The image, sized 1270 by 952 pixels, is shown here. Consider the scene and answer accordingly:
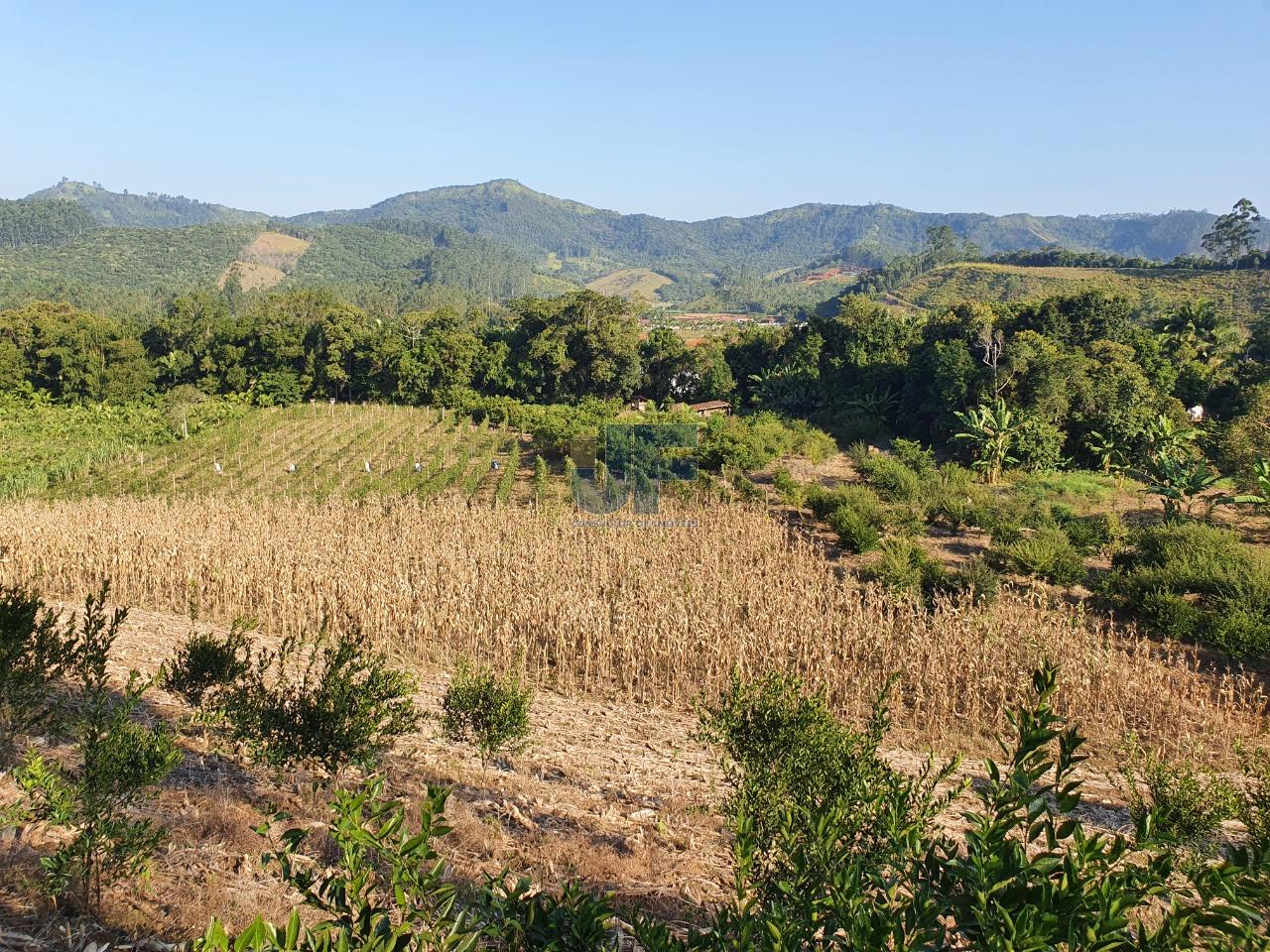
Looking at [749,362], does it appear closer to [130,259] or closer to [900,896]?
[900,896]

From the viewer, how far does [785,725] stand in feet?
14.7

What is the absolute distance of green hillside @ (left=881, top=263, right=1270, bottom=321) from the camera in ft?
147

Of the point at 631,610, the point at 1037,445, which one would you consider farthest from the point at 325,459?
the point at 1037,445

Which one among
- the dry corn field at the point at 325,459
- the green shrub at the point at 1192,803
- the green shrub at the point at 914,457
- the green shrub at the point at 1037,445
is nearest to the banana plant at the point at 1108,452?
the green shrub at the point at 1037,445

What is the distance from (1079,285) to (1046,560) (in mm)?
47376

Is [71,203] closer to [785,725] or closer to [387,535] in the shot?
[387,535]

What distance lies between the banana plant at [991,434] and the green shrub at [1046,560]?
785cm

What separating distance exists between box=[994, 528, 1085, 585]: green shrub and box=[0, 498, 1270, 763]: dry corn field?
52.4 inches

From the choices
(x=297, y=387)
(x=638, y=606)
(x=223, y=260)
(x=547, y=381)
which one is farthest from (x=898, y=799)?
(x=223, y=260)

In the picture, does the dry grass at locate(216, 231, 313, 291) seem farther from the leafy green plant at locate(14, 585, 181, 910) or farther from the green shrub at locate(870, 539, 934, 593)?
the leafy green plant at locate(14, 585, 181, 910)

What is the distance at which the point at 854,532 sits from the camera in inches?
541

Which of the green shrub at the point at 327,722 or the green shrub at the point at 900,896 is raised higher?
the green shrub at the point at 900,896

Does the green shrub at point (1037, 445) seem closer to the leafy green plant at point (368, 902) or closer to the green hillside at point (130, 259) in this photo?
the leafy green plant at point (368, 902)

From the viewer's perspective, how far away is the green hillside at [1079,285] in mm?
44844
